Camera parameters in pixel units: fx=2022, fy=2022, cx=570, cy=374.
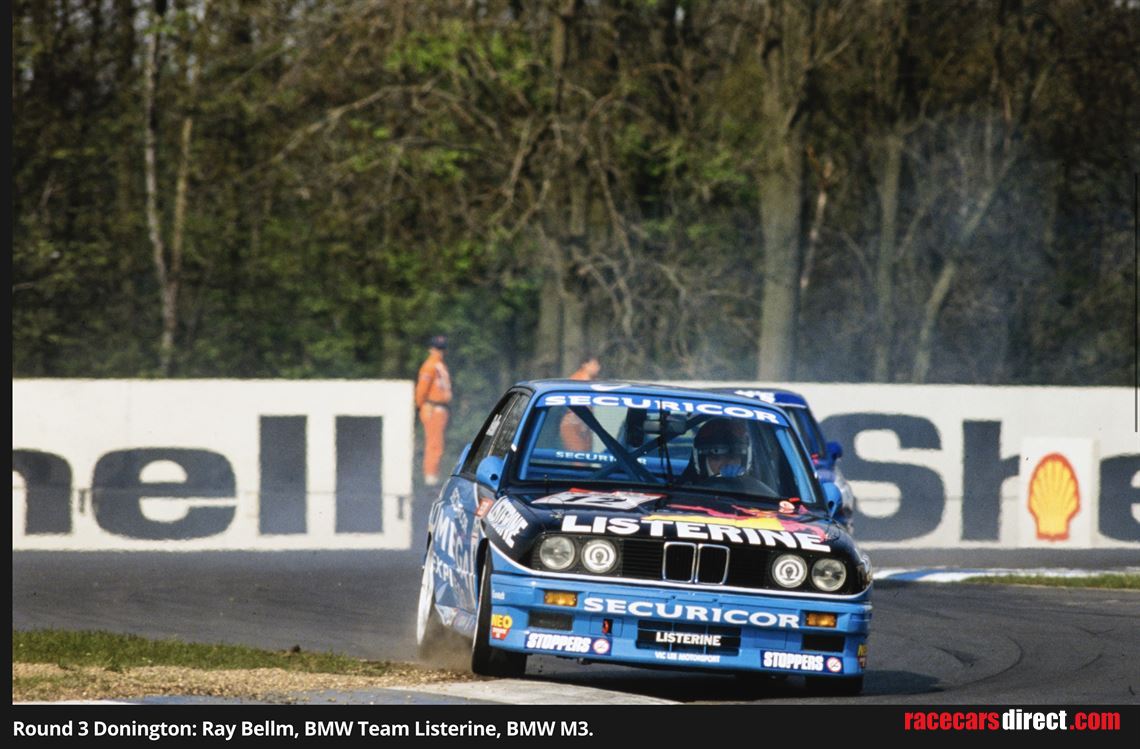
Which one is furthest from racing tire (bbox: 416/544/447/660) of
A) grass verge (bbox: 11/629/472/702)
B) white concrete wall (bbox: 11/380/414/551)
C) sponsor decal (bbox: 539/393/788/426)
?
white concrete wall (bbox: 11/380/414/551)

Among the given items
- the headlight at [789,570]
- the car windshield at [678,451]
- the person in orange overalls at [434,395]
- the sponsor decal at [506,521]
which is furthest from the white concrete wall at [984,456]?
the headlight at [789,570]

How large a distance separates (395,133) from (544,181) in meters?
3.20

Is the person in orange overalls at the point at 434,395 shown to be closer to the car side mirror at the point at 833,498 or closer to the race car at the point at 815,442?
the race car at the point at 815,442

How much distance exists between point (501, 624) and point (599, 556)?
514mm

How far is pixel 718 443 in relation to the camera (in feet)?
33.3

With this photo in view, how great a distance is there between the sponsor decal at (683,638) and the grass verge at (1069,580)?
26.7ft

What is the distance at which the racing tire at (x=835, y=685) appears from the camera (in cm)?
913

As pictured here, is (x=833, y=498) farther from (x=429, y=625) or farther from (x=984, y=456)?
(x=984, y=456)

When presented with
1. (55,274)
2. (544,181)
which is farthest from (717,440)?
(55,274)

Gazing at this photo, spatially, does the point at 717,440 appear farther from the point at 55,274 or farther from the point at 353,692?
the point at 55,274

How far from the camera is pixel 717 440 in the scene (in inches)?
400

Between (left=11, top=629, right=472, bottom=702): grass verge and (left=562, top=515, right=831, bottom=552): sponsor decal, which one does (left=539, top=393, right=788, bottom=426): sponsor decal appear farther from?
(left=11, top=629, right=472, bottom=702): grass verge

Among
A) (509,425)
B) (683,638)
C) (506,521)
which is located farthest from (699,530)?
(509,425)

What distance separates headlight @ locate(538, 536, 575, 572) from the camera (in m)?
8.71
